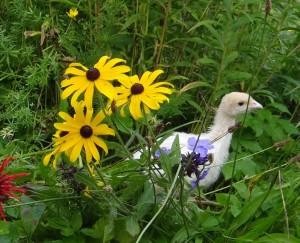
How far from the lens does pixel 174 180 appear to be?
2.02 metres

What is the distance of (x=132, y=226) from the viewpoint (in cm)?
212

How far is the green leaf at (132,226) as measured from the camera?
6.91ft

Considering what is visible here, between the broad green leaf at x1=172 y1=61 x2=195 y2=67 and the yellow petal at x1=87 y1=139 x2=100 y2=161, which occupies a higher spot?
the yellow petal at x1=87 y1=139 x2=100 y2=161

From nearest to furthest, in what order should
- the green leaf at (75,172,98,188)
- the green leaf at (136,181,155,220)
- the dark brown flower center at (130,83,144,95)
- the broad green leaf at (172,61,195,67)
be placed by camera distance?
the dark brown flower center at (130,83,144,95) → the green leaf at (75,172,98,188) → the green leaf at (136,181,155,220) → the broad green leaf at (172,61,195,67)

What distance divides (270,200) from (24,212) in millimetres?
769

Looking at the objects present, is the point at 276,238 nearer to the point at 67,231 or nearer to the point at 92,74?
the point at 67,231

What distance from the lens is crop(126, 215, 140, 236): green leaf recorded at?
211 centimetres

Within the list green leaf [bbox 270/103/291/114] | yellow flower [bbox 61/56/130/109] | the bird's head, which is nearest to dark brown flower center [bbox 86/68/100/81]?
yellow flower [bbox 61/56/130/109]

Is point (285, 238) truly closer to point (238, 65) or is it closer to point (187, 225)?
point (187, 225)

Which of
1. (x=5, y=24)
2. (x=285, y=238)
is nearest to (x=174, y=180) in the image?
(x=285, y=238)

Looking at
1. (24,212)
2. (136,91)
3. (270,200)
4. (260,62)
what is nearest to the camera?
(136,91)

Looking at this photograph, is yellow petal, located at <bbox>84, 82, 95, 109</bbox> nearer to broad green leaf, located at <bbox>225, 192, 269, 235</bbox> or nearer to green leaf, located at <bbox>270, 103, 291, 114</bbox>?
broad green leaf, located at <bbox>225, 192, 269, 235</bbox>

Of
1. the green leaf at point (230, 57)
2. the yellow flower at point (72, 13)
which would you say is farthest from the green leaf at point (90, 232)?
the yellow flower at point (72, 13)

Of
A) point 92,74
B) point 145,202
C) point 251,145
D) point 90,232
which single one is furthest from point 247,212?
point 251,145
